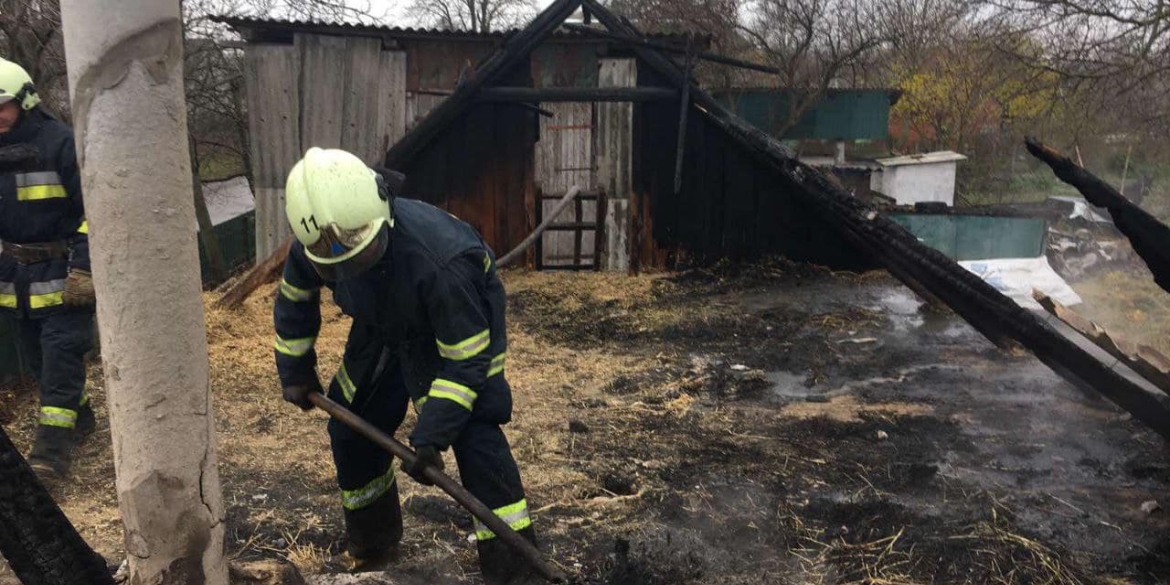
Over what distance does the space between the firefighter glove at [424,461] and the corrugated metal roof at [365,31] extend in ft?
25.5

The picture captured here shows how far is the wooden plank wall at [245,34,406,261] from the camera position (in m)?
10.5

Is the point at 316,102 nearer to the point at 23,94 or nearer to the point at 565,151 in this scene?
the point at 565,151

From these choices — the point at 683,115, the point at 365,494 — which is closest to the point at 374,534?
the point at 365,494

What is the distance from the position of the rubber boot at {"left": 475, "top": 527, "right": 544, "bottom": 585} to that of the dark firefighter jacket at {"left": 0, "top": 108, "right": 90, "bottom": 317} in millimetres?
2625

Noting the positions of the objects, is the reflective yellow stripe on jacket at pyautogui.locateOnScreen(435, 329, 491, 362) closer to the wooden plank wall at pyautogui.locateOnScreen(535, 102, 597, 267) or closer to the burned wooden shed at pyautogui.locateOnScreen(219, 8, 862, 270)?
the burned wooden shed at pyautogui.locateOnScreen(219, 8, 862, 270)

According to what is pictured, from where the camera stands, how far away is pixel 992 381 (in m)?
6.49

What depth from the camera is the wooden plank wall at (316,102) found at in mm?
10461

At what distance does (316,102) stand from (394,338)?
814 centimetres

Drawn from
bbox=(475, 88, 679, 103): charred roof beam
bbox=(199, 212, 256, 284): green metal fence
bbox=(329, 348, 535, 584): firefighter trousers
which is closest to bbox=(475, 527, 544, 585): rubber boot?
bbox=(329, 348, 535, 584): firefighter trousers

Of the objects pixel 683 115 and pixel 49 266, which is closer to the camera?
pixel 49 266

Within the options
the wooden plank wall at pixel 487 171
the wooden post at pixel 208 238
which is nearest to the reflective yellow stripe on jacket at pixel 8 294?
the wooden plank wall at pixel 487 171

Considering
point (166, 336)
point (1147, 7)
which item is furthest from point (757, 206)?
point (166, 336)

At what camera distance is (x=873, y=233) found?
761 cm

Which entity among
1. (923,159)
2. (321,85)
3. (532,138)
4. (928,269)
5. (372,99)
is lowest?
(928,269)
